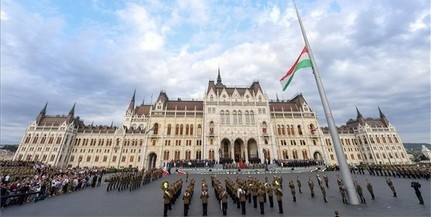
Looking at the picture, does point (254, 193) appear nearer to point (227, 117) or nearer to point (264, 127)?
point (227, 117)

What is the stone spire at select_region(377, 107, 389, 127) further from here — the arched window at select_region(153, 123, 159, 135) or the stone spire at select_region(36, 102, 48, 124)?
the stone spire at select_region(36, 102, 48, 124)

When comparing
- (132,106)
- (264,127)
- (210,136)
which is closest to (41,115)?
(132,106)

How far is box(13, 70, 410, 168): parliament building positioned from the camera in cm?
4872

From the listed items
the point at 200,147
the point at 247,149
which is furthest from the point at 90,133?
the point at 247,149

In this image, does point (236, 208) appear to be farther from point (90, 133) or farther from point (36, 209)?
point (90, 133)

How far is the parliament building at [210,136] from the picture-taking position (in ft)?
160

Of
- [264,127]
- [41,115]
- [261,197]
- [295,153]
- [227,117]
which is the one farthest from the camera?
[41,115]

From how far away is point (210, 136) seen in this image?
48.0 m

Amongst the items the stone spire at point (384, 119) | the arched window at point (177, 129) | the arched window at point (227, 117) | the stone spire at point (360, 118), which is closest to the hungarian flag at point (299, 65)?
the arched window at point (227, 117)

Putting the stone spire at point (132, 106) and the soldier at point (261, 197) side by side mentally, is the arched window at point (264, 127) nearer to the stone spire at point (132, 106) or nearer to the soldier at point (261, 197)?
the soldier at point (261, 197)

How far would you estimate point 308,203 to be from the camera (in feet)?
36.6

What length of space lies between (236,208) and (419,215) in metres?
7.74

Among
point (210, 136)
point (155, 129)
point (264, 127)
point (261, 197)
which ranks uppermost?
point (155, 129)

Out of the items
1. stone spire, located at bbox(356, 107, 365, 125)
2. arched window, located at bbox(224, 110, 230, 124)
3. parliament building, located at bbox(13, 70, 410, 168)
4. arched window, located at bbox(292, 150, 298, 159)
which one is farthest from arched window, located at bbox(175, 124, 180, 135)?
stone spire, located at bbox(356, 107, 365, 125)
